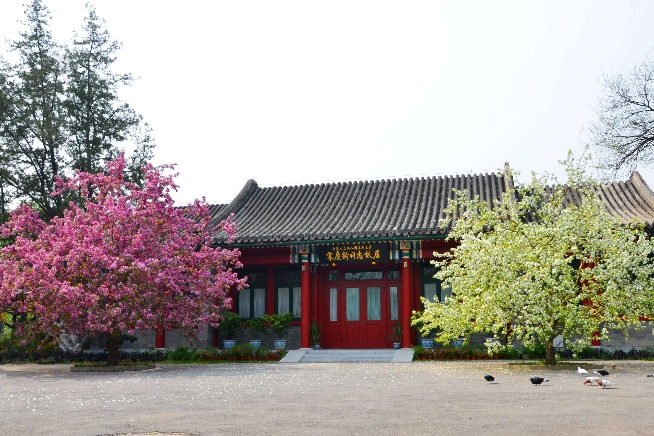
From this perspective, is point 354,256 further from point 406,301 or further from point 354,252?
point 406,301

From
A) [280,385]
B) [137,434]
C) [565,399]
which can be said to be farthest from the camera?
[280,385]

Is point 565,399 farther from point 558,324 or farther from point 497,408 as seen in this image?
point 558,324

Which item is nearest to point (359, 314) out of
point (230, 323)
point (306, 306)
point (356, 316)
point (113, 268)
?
point (356, 316)

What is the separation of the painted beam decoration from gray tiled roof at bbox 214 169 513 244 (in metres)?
0.45

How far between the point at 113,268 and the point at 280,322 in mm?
6853

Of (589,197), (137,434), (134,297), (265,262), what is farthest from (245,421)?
(265,262)

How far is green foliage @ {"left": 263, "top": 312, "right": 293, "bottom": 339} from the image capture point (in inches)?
871

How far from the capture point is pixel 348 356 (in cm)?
2031

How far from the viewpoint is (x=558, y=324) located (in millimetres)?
16156

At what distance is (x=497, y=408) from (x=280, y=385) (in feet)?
15.6

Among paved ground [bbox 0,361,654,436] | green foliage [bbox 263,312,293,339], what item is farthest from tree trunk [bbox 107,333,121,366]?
green foliage [bbox 263,312,293,339]

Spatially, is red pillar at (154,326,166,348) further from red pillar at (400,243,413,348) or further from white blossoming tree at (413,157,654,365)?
white blossoming tree at (413,157,654,365)

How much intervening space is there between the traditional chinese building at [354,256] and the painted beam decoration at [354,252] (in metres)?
0.03

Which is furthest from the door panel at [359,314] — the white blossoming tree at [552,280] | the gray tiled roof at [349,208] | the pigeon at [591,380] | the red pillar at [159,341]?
the pigeon at [591,380]
